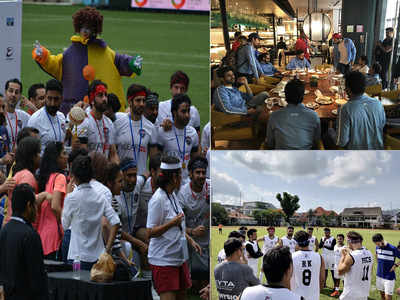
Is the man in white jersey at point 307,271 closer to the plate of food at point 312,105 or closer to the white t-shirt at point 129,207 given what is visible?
the plate of food at point 312,105

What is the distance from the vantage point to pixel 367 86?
15.4 feet

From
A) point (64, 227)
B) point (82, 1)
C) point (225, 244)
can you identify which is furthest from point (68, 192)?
point (82, 1)

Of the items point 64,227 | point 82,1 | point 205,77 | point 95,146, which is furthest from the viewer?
point 82,1

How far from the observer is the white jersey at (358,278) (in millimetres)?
4742

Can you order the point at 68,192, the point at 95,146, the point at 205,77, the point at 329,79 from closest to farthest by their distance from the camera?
the point at 329,79 → the point at 68,192 → the point at 95,146 → the point at 205,77

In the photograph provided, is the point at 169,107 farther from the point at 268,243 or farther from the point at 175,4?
the point at 175,4

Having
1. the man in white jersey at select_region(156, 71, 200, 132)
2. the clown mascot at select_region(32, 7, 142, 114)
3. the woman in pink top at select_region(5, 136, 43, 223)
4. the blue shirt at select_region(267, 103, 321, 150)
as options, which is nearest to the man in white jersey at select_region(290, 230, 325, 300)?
the blue shirt at select_region(267, 103, 321, 150)

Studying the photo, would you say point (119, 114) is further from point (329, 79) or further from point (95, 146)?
point (329, 79)

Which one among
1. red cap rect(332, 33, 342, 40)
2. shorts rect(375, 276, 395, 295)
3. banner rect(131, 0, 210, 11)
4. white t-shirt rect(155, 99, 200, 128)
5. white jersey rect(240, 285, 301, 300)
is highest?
banner rect(131, 0, 210, 11)

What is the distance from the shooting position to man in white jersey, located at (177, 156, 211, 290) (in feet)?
21.4

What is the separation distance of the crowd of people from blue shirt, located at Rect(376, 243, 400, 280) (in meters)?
1.56

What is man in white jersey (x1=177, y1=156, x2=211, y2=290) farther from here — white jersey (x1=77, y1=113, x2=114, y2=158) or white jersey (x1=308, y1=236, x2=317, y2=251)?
white jersey (x1=308, y1=236, x2=317, y2=251)

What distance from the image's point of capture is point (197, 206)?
21.8 feet

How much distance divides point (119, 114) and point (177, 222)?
2.18 metres
